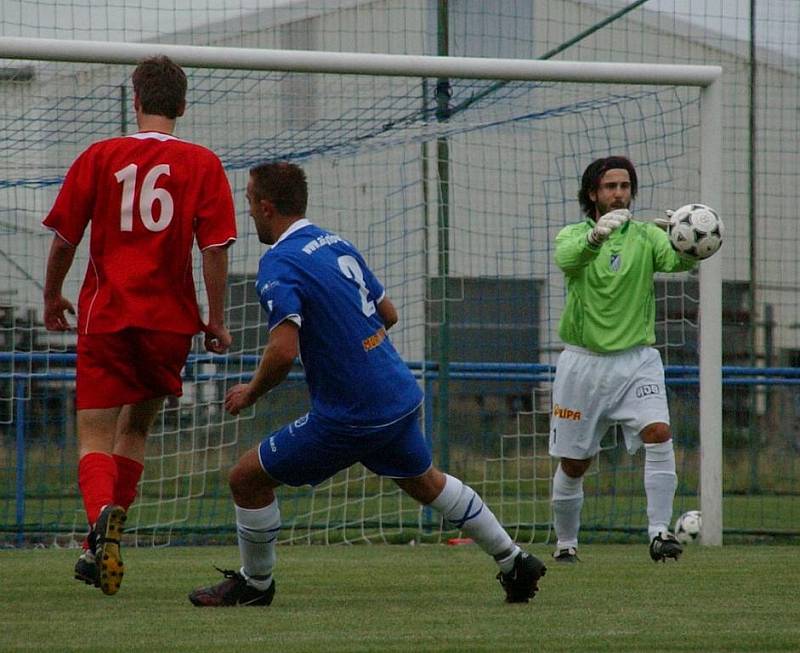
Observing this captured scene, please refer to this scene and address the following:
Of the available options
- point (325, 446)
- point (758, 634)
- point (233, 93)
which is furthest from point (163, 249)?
point (233, 93)

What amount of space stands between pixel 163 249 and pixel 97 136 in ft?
12.8

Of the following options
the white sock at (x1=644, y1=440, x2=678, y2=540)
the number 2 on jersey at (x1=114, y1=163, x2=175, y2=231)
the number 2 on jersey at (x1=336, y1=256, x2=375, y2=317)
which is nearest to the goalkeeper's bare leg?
the number 2 on jersey at (x1=336, y1=256, x2=375, y2=317)

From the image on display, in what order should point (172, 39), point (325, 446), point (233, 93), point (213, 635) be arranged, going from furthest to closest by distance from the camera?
point (172, 39) → point (233, 93) → point (325, 446) → point (213, 635)

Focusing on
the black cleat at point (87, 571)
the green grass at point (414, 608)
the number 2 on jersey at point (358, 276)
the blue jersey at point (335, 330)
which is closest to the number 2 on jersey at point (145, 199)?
the blue jersey at point (335, 330)

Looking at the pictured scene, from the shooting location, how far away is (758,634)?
4.42 metres

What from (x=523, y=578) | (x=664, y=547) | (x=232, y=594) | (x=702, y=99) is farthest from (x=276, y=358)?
(x=702, y=99)

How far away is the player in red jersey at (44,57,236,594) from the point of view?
533 centimetres

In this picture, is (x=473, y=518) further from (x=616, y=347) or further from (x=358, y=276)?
(x=616, y=347)

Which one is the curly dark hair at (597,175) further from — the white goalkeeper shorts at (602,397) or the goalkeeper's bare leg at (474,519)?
the goalkeeper's bare leg at (474,519)

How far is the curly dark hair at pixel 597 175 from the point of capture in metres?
7.12

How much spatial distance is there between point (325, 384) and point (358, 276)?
381 mm

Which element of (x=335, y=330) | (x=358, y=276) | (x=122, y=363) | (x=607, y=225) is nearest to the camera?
(x=335, y=330)

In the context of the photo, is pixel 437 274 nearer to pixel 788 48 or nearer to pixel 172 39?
pixel 172 39

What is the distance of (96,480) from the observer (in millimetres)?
5176
